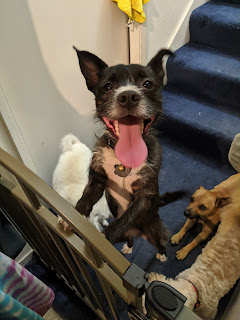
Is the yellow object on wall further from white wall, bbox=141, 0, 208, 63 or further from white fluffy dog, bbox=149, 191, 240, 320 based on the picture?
white fluffy dog, bbox=149, 191, 240, 320

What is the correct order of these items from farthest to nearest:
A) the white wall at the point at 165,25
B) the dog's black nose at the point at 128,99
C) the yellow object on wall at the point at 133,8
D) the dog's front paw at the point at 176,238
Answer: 1. the white wall at the point at 165,25
2. the dog's front paw at the point at 176,238
3. the yellow object on wall at the point at 133,8
4. the dog's black nose at the point at 128,99

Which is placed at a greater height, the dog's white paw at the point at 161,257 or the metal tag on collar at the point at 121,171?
the metal tag on collar at the point at 121,171

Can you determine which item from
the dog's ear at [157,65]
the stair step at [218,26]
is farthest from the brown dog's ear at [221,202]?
the stair step at [218,26]

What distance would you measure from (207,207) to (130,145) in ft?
2.55

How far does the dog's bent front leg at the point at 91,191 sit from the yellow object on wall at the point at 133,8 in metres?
1.08

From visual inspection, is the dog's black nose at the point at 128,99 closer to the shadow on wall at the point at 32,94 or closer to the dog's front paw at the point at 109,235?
the dog's front paw at the point at 109,235

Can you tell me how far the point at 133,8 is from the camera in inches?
64.8

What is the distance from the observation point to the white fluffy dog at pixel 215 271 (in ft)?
3.98

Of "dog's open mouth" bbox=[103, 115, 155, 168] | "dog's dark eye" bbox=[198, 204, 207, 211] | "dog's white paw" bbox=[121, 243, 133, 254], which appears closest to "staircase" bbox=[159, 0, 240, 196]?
"dog's dark eye" bbox=[198, 204, 207, 211]

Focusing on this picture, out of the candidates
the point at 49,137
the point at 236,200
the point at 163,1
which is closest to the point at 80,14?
the point at 49,137

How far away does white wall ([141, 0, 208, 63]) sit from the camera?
1.93 meters

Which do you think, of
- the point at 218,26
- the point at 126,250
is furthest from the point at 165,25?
the point at 126,250

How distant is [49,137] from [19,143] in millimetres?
251

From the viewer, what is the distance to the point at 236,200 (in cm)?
135
